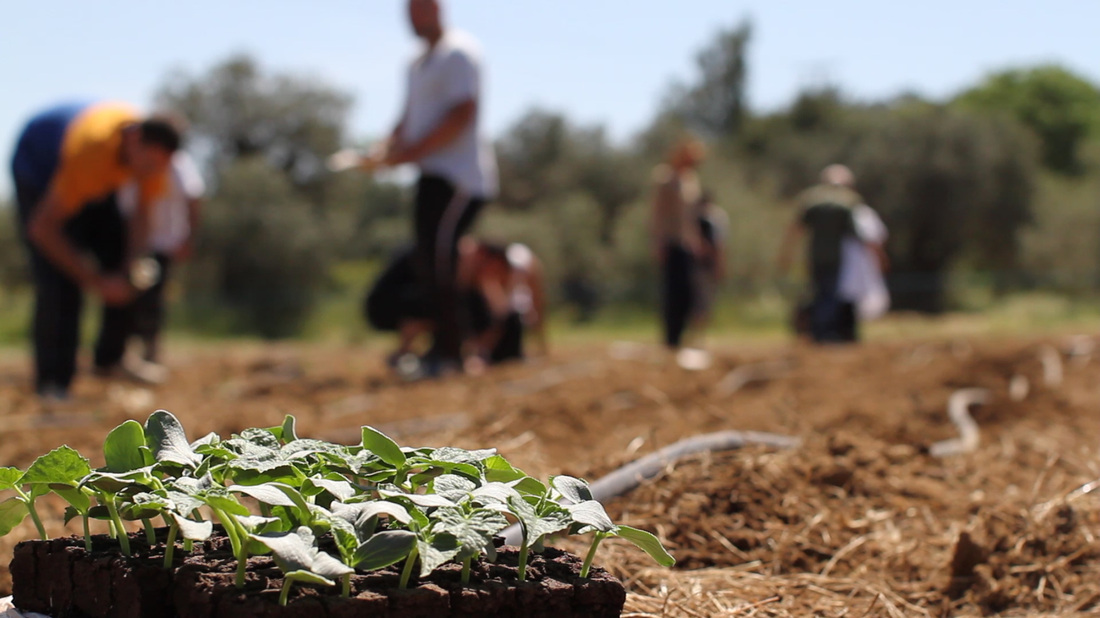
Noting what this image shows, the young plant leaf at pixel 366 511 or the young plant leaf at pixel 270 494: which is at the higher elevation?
the young plant leaf at pixel 270 494

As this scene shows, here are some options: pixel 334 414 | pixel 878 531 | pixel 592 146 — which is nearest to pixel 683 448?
pixel 878 531

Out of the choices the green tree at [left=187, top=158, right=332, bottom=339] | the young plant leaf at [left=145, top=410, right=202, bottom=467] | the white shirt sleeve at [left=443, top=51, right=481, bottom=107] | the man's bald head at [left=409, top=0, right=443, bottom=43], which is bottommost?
the green tree at [left=187, top=158, right=332, bottom=339]

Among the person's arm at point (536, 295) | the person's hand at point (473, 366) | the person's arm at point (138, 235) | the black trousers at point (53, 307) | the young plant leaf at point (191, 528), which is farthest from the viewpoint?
the person's arm at point (536, 295)

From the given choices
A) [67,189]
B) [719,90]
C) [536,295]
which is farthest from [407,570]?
[719,90]

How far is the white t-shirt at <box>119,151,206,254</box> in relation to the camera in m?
6.57

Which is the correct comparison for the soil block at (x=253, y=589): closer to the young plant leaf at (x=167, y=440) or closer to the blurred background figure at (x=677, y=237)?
the young plant leaf at (x=167, y=440)

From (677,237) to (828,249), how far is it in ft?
6.52

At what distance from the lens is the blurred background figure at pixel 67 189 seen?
4848mm

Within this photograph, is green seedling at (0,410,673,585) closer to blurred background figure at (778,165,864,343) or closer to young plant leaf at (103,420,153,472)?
young plant leaf at (103,420,153,472)

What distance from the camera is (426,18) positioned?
5141mm

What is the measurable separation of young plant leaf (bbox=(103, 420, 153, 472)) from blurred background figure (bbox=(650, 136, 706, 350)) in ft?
20.2

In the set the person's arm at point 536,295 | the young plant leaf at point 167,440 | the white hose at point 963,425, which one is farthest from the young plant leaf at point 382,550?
the person's arm at point 536,295

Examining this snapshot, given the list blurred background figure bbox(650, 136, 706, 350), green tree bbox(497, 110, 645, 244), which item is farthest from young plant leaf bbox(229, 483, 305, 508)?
green tree bbox(497, 110, 645, 244)

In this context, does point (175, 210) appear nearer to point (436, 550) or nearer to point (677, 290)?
point (677, 290)
